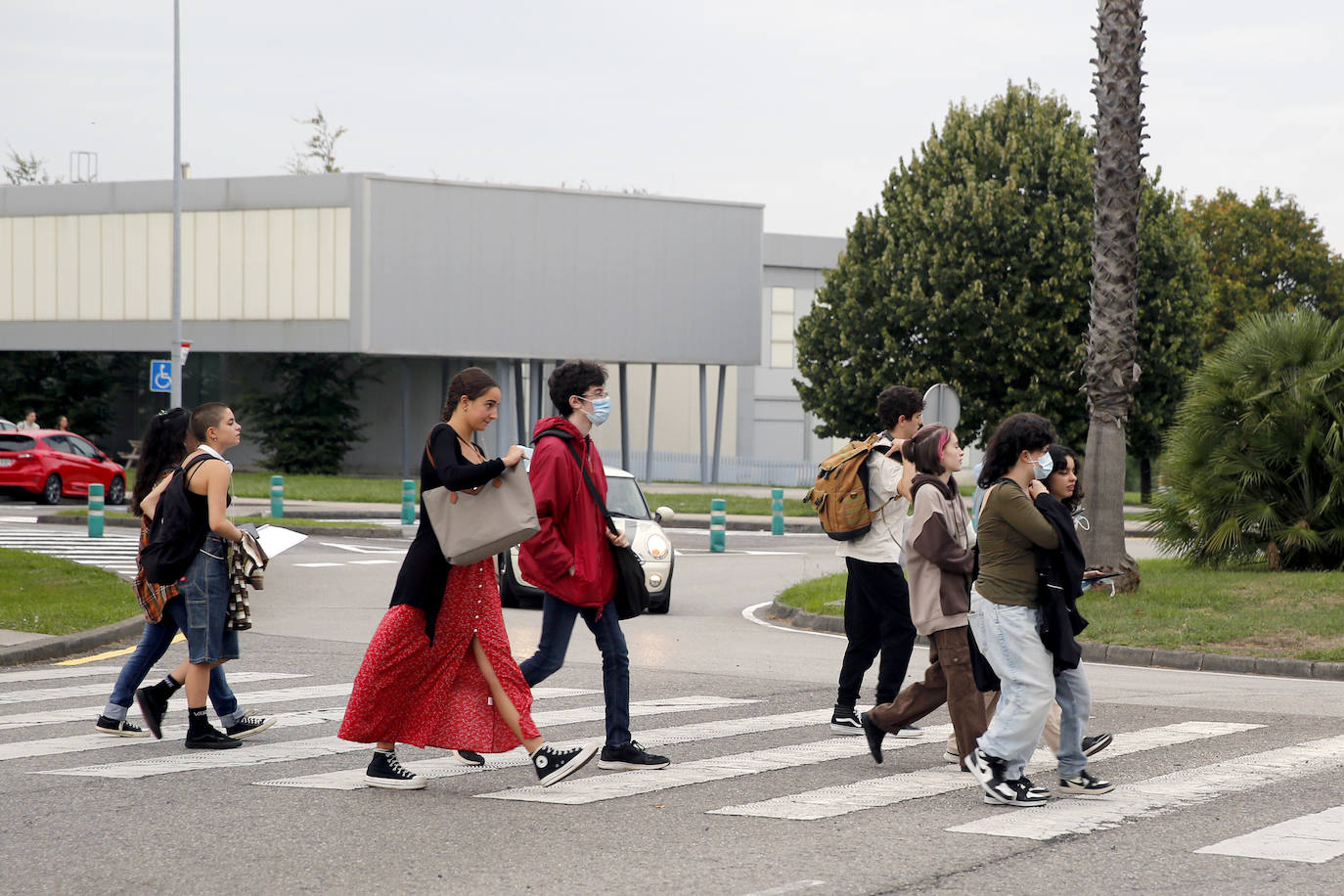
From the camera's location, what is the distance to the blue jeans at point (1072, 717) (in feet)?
24.2

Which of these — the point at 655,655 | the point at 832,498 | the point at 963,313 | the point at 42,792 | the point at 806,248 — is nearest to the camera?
the point at 42,792

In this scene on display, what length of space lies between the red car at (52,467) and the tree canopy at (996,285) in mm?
Answer: 16723

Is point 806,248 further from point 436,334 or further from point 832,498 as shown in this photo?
point 832,498

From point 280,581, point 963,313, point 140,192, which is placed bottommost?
point 280,581

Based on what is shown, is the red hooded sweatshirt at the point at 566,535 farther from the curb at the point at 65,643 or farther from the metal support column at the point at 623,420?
the metal support column at the point at 623,420

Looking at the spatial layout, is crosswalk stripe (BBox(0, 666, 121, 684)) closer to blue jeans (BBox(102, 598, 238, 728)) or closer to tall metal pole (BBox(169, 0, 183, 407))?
blue jeans (BBox(102, 598, 238, 728))

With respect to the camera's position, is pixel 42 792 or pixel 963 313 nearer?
pixel 42 792

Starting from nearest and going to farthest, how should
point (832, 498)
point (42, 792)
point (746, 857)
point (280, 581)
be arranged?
point (746, 857) → point (42, 792) → point (832, 498) → point (280, 581)

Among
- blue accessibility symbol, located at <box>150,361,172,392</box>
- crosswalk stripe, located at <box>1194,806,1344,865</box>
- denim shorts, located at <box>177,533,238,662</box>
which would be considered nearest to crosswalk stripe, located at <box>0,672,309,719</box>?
denim shorts, located at <box>177,533,238,662</box>

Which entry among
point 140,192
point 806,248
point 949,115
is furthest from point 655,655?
point 806,248

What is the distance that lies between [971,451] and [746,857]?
179 feet

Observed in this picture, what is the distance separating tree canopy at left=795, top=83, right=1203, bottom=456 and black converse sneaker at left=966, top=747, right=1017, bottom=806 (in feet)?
99.7

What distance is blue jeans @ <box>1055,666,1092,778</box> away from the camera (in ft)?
24.2

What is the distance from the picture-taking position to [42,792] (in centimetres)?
733
